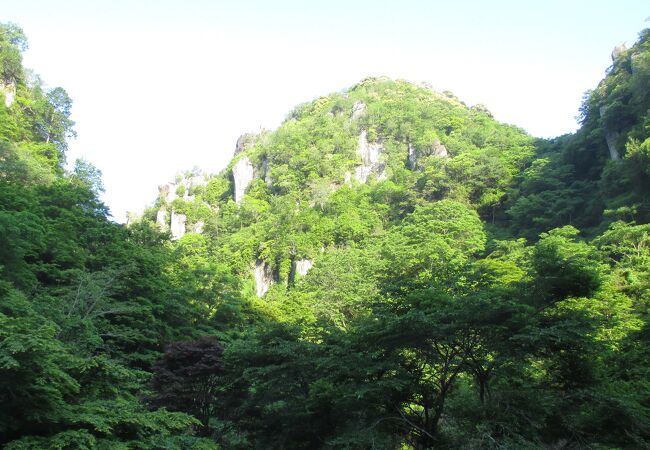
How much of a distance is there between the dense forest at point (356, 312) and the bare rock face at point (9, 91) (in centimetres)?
16

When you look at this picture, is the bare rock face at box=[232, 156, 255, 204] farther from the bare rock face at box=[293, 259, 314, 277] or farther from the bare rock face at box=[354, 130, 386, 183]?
the bare rock face at box=[293, 259, 314, 277]

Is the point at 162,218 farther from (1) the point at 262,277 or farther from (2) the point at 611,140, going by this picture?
(2) the point at 611,140

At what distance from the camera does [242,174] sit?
214 feet

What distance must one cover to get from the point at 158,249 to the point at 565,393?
65.9ft

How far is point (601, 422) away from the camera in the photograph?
9031 millimetres

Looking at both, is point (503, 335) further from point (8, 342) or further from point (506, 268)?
point (506, 268)

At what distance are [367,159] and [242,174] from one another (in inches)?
667

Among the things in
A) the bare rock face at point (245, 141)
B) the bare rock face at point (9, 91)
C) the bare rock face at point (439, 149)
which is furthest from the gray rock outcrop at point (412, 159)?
the bare rock face at point (9, 91)

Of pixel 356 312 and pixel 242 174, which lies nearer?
pixel 356 312

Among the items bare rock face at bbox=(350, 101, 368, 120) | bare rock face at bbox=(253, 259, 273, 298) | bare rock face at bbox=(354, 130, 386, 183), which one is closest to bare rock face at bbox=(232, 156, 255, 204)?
bare rock face at bbox=(354, 130, 386, 183)

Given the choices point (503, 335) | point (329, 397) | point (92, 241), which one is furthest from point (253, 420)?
point (92, 241)

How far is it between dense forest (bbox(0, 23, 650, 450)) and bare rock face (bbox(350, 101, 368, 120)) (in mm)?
20951

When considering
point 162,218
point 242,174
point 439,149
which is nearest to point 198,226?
point 162,218

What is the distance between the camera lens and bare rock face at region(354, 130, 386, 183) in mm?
58541
